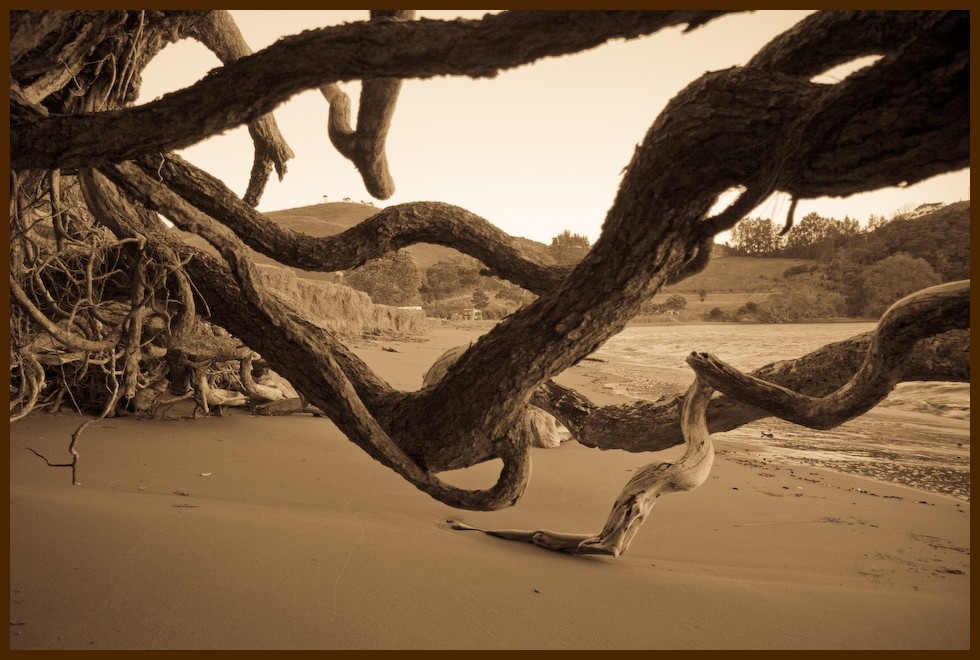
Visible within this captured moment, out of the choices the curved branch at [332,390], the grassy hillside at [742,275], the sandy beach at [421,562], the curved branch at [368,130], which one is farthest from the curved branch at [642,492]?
the grassy hillside at [742,275]

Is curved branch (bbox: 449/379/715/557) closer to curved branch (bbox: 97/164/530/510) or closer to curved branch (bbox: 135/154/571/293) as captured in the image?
curved branch (bbox: 97/164/530/510)

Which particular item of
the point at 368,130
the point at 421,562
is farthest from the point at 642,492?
the point at 368,130

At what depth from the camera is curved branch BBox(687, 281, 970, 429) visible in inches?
91.1

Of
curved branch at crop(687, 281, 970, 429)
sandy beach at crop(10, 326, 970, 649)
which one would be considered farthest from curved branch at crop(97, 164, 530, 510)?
curved branch at crop(687, 281, 970, 429)

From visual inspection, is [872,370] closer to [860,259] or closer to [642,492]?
[642,492]

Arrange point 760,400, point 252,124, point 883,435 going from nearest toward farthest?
1. point 760,400
2. point 252,124
3. point 883,435

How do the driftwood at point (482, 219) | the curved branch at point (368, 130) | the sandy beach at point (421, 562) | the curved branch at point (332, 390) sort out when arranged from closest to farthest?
the driftwood at point (482, 219) → the sandy beach at point (421, 562) → the curved branch at point (332, 390) → the curved branch at point (368, 130)

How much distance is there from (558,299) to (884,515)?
10.8 ft

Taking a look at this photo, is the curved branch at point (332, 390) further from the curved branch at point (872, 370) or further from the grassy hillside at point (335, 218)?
the grassy hillside at point (335, 218)

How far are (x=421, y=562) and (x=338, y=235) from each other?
5.06ft

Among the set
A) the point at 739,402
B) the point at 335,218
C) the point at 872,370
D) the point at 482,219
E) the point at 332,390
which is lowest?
the point at 332,390

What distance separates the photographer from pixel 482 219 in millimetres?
3320

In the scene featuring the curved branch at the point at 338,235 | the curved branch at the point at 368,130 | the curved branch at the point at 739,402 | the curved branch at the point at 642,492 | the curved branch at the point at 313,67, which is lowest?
the curved branch at the point at 642,492

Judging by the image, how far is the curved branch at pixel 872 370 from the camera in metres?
2.31
